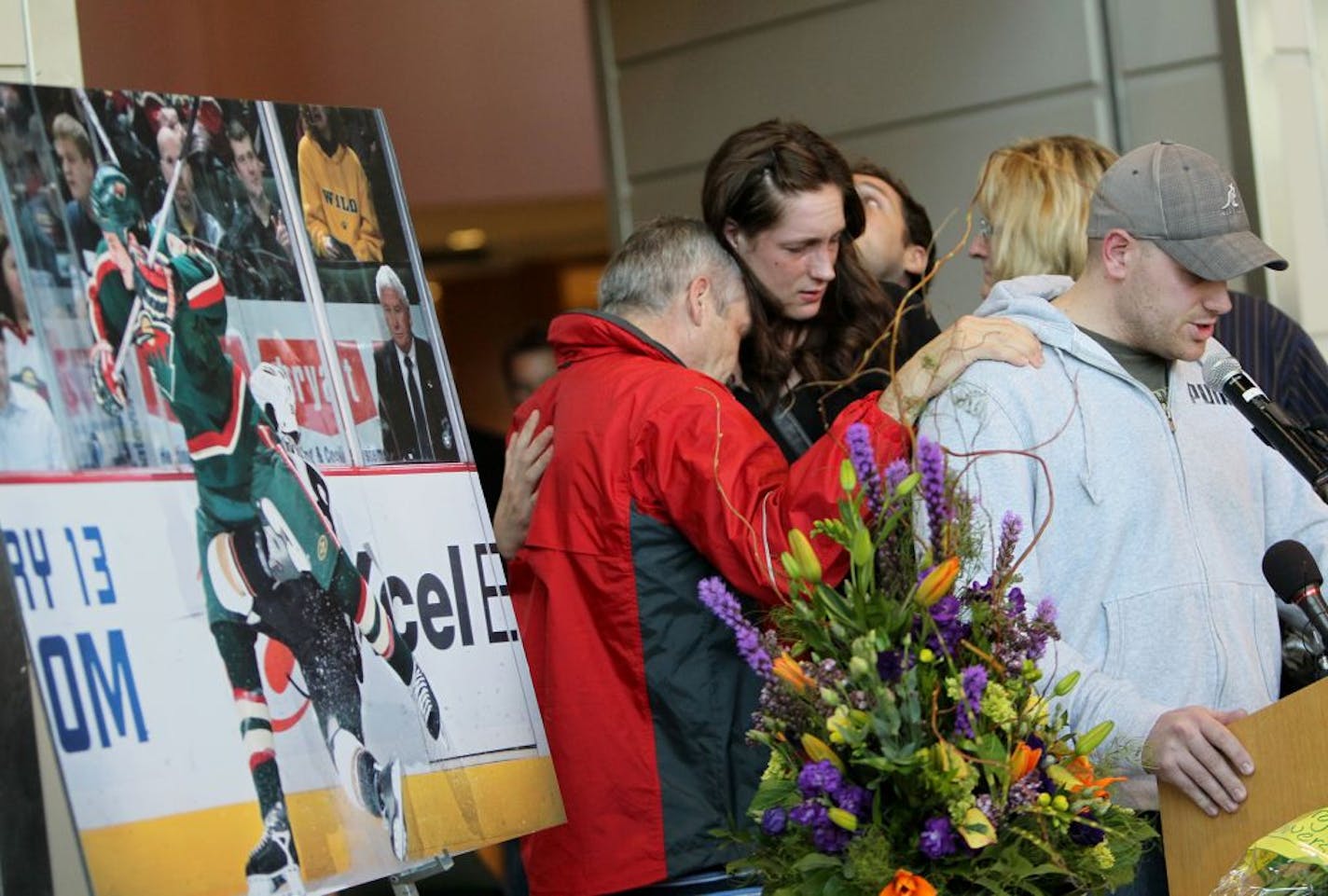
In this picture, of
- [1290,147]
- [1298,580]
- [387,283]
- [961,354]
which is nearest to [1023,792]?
[1298,580]

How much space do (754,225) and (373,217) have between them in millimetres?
818

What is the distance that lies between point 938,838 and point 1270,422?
2.78ft

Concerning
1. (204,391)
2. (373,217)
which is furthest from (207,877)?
(373,217)

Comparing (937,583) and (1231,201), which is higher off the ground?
(1231,201)

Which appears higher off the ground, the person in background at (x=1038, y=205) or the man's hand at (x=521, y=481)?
the person in background at (x=1038, y=205)

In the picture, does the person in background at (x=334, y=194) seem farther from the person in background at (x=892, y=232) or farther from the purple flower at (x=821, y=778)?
the person in background at (x=892, y=232)

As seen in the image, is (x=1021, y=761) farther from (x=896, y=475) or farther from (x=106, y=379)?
(x=106, y=379)

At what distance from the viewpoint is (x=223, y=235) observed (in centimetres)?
221

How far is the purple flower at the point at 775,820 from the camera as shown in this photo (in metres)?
2.06

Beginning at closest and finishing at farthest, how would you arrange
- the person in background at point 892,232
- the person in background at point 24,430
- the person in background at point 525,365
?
the person in background at point 24,430 → the person in background at point 892,232 → the person in background at point 525,365

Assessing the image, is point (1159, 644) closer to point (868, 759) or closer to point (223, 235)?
point (868, 759)

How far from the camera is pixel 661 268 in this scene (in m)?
2.92

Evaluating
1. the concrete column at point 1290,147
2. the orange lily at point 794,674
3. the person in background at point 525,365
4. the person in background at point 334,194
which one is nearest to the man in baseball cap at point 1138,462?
the orange lily at point 794,674

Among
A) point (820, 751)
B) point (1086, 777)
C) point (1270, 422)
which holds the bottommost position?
point (1086, 777)
